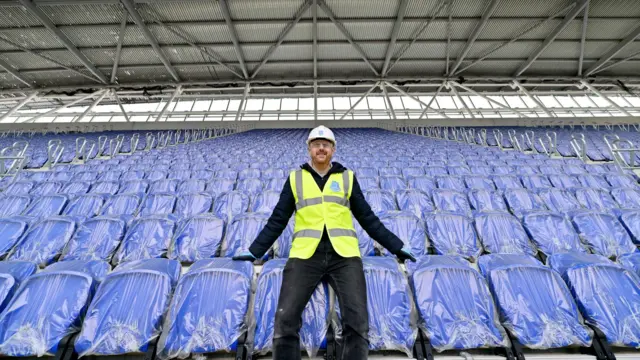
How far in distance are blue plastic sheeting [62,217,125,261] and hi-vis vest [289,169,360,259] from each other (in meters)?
2.02

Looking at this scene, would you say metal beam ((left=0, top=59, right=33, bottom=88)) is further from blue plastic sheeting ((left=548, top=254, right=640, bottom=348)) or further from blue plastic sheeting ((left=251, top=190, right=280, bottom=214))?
blue plastic sheeting ((left=548, top=254, right=640, bottom=348))

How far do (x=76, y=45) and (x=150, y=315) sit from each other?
17471mm

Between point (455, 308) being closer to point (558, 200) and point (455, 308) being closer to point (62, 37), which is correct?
point (558, 200)

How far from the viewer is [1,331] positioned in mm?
1699

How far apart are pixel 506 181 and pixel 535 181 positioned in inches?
18.8

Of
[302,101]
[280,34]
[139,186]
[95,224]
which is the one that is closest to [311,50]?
[280,34]

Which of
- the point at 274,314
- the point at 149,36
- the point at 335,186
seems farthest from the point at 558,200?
the point at 149,36

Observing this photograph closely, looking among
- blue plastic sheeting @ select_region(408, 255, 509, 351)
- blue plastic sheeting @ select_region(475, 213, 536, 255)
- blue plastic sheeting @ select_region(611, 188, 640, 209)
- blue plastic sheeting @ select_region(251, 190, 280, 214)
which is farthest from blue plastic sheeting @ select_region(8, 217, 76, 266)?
blue plastic sheeting @ select_region(611, 188, 640, 209)

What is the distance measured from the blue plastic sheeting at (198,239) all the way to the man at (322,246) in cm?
87

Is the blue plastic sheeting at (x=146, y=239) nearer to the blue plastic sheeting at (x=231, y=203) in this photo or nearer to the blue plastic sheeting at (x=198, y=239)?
the blue plastic sheeting at (x=198, y=239)

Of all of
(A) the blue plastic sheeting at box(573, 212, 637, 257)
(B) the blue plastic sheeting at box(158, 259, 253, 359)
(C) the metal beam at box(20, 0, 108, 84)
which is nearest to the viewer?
(B) the blue plastic sheeting at box(158, 259, 253, 359)

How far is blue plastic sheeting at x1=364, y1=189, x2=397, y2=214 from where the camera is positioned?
3862mm

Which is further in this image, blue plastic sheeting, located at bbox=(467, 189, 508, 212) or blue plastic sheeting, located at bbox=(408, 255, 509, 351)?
blue plastic sheeting, located at bbox=(467, 189, 508, 212)

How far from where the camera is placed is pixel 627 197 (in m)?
3.96
